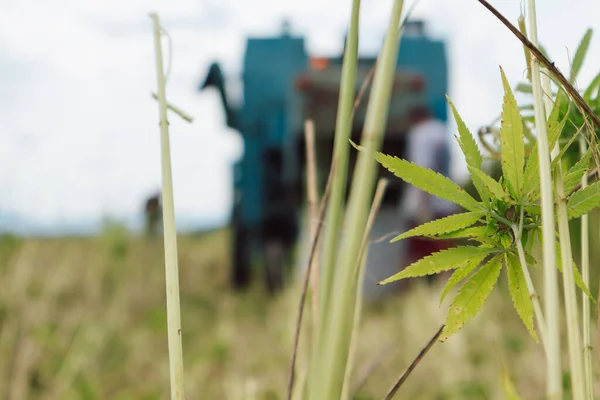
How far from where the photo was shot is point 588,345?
0.79 ft

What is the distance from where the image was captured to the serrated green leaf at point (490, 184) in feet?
0.75

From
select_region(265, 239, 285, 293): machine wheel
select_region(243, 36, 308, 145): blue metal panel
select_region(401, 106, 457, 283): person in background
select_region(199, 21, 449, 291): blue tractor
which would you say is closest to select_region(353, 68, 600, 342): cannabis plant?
select_region(401, 106, 457, 283): person in background

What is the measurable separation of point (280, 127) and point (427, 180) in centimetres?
398

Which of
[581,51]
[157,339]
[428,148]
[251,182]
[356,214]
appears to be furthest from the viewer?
[251,182]

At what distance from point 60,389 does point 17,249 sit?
1.38 meters

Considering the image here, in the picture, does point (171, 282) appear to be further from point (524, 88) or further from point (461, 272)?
point (524, 88)

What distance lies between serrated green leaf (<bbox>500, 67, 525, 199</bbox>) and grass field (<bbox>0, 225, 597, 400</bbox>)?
2.41 feet

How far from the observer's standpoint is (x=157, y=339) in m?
2.41

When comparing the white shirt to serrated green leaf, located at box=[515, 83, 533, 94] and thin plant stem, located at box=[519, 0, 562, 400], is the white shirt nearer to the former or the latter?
serrated green leaf, located at box=[515, 83, 533, 94]

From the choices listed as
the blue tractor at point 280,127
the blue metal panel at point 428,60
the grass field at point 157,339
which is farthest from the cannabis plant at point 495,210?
the blue metal panel at point 428,60

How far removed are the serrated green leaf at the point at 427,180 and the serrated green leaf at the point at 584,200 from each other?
35 mm

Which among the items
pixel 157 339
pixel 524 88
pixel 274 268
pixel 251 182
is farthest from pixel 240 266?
pixel 524 88

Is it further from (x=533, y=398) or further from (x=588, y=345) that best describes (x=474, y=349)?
(x=588, y=345)

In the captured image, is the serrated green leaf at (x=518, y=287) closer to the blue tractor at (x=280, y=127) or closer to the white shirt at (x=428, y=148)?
the white shirt at (x=428, y=148)
